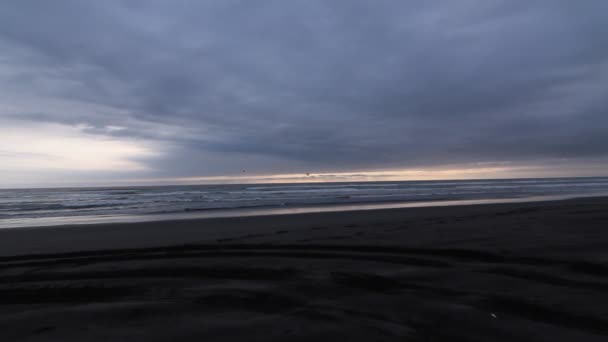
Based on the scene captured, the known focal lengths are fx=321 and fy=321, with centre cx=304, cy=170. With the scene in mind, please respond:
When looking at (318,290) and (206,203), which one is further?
(206,203)

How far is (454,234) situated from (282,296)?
5.30m

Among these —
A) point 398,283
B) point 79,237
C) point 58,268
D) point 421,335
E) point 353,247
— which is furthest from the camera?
point 79,237

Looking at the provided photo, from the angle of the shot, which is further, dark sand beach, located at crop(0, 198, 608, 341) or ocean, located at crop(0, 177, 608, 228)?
ocean, located at crop(0, 177, 608, 228)

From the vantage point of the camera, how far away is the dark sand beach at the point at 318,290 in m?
2.83

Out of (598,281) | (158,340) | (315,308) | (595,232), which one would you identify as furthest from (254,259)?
(595,232)

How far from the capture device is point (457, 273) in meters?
4.40

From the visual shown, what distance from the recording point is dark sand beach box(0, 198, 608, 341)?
9.30 ft

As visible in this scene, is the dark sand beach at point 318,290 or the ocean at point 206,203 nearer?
the dark sand beach at point 318,290

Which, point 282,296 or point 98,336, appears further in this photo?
point 282,296

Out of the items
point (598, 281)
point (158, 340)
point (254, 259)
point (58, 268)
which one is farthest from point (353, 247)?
point (58, 268)

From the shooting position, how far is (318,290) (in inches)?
153

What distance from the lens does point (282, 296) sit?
371cm

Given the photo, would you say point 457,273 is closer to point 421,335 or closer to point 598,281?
point 598,281

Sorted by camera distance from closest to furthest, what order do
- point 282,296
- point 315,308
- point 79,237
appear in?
1. point 315,308
2. point 282,296
3. point 79,237
